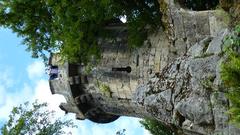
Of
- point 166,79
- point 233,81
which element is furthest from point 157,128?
point 233,81

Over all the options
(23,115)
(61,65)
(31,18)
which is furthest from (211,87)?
(23,115)

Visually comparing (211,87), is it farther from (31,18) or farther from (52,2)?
(31,18)

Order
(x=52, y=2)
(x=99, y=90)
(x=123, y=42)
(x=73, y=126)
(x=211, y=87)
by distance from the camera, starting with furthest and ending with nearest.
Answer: (x=73, y=126)
(x=99, y=90)
(x=123, y=42)
(x=52, y=2)
(x=211, y=87)

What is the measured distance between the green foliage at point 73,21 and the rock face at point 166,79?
620 mm

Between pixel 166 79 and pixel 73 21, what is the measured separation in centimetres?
605

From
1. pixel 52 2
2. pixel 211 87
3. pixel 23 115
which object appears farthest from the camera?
pixel 23 115

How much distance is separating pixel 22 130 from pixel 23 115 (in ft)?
3.29

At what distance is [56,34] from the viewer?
19.6 m

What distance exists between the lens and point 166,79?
14.1m

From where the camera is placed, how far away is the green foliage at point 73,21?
18.8 m

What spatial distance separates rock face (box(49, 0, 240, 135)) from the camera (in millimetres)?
12148

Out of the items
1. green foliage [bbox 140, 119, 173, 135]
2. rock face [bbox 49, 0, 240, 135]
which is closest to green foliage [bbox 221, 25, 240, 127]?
rock face [bbox 49, 0, 240, 135]

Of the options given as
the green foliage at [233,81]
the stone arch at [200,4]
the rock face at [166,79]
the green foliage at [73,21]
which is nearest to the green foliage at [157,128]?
the rock face at [166,79]

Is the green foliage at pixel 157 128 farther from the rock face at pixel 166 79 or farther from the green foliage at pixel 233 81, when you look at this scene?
the green foliage at pixel 233 81
